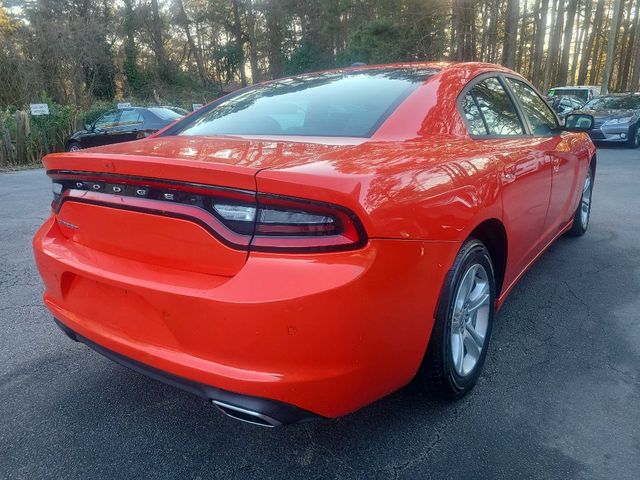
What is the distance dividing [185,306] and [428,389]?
108cm

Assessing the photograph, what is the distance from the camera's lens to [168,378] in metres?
1.70

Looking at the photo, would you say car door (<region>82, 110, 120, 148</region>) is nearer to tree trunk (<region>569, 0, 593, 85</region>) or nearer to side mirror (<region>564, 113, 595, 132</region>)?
side mirror (<region>564, 113, 595, 132</region>)

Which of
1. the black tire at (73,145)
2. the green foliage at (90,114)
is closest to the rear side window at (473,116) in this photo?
the black tire at (73,145)

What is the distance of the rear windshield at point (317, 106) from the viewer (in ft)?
7.56

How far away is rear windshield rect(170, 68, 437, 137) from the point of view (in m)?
2.30

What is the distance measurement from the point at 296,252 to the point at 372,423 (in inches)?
37.8

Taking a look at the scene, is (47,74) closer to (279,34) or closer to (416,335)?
(279,34)

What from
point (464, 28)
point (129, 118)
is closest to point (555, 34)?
point (464, 28)

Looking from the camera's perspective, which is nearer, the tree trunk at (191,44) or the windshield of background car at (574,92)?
the windshield of background car at (574,92)

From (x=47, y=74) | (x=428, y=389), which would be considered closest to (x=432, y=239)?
(x=428, y=389)

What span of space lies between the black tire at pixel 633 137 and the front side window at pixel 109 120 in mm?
13356

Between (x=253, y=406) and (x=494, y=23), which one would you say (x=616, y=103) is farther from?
(x=253, y=406)

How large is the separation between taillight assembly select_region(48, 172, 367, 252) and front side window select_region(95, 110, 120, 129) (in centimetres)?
1180

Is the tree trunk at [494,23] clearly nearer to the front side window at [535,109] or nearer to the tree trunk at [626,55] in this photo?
the tree trunk at [626,55]
